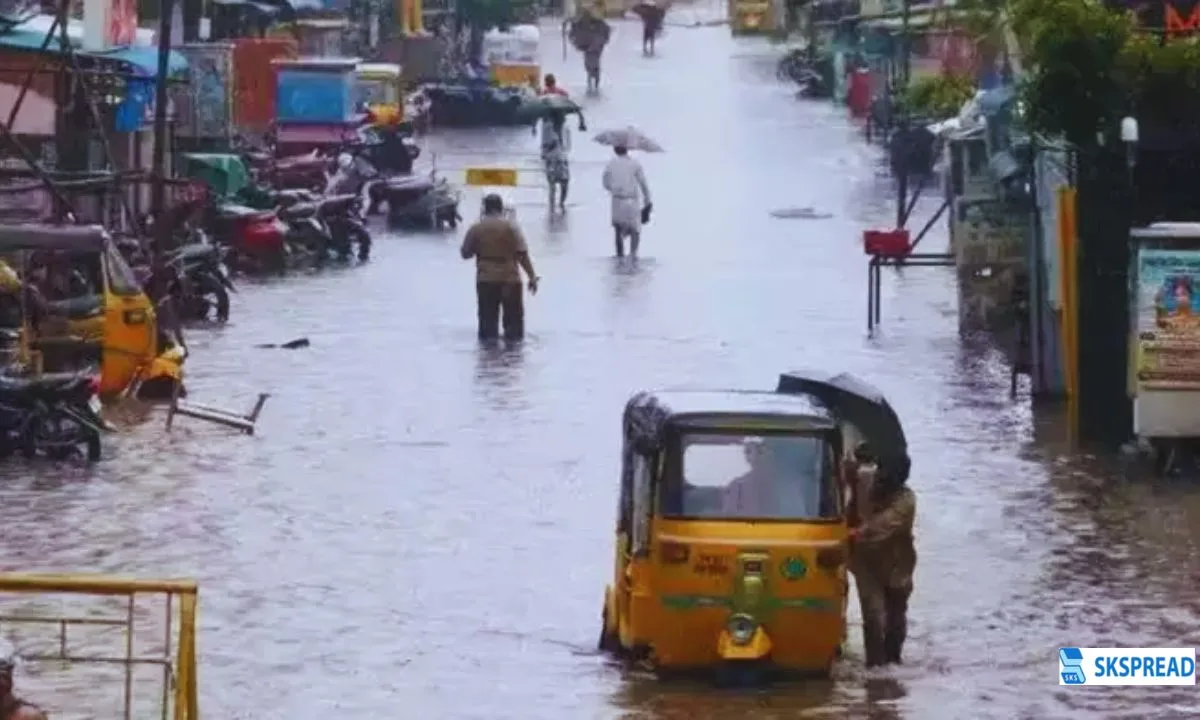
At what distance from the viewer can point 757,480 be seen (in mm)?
13461

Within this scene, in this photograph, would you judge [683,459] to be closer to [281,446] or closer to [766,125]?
[281,446]

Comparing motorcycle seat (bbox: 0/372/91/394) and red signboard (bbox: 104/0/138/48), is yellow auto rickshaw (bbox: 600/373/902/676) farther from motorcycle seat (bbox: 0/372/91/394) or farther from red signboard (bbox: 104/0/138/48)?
red signboard (bbox: 104/0/138/48)

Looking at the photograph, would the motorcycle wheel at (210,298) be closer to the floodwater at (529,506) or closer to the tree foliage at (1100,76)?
the floodwater at (529,506)

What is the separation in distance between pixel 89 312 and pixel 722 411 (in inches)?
386

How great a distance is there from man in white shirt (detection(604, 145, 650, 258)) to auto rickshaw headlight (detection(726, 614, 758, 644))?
20062mm

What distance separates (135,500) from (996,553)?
510 centimetres

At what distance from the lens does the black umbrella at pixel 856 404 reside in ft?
49.4

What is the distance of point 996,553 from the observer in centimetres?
1692

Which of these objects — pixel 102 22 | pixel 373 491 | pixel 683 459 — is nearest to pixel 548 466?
pixel 373 491

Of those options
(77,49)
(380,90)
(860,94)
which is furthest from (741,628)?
(860,94)

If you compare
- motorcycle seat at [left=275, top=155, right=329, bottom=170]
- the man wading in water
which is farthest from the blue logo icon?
motorcycle seat at [left=275, top=155, right=329, bottom=170]

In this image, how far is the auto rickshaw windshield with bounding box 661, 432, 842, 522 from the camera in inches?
527

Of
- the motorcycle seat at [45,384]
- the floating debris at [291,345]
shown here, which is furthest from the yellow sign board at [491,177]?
the motorcycle seat at [45,384]

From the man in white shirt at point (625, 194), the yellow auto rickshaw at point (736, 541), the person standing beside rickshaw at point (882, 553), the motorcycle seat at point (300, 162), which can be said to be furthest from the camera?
the motorcycle seat at point (300, 162)
